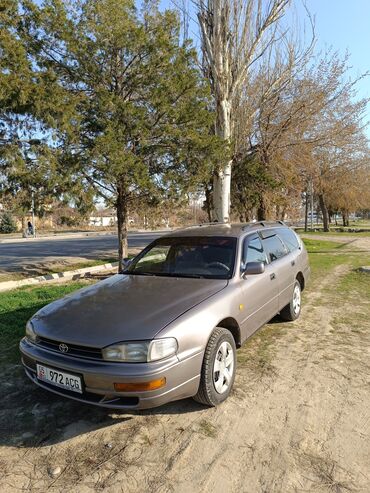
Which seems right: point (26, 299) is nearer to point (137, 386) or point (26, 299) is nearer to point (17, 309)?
point (17, 309)

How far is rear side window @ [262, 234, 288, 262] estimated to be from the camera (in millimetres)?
5199

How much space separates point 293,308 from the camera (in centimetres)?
596

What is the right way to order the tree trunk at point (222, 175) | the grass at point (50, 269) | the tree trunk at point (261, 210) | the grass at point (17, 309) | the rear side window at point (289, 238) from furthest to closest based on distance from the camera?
1. the tree trunk at point (261, 210)
2. the tree trunk at point (222, 175)
3. the grass at point (50, 269)
4. the rear side window at point (289, 238)
5. the grass at point (17, 309)

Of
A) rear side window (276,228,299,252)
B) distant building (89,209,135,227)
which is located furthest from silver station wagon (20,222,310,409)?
distant building (89,209,135,227)

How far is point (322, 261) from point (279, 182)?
4.08 m

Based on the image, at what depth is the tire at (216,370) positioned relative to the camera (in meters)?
3.23

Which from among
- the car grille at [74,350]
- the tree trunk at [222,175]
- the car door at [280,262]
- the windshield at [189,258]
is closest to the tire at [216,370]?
the windshield at [189,258]

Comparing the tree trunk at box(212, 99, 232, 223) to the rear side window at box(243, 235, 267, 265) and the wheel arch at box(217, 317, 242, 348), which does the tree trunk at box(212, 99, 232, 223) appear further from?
the wheel arch at box(217, 317, 242, 348)

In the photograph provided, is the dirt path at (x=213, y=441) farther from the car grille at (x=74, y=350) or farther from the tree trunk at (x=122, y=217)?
the tree trunk at (x=122, y=217)

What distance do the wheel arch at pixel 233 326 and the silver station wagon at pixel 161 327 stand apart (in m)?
0.01

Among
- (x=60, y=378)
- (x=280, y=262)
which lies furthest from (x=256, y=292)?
(x=60, y=378)

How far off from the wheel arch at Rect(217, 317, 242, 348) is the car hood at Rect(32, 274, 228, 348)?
1.01 ft

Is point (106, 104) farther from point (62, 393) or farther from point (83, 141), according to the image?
point (62, 393)

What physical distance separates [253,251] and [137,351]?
2.29 metres
